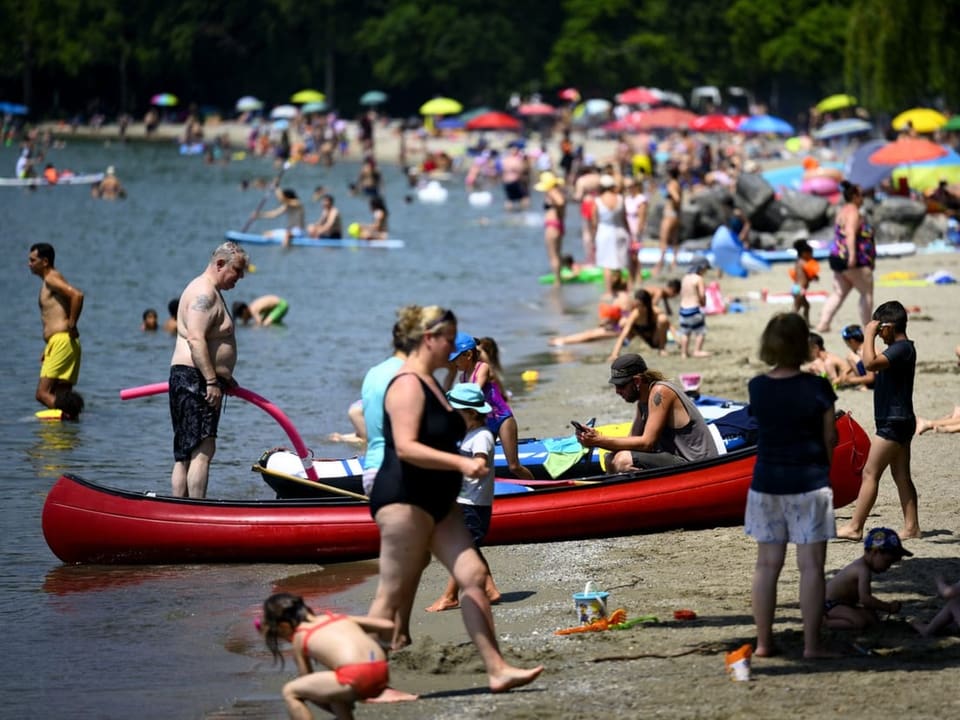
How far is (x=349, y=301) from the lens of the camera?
25844 millimetres

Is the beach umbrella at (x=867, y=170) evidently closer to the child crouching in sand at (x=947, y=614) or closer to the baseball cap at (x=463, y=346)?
the baseball cap at (x=463, y=346)

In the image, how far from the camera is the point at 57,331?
14.2 m

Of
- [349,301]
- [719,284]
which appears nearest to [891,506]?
[719,284]

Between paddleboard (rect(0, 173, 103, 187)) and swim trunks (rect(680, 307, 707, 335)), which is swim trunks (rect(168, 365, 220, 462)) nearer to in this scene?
swim trunks (rect(680, 307, 707, 335))

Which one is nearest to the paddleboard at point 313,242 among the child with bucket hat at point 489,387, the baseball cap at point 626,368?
the child with bucket hat at point 489,387

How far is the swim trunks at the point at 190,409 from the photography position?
980 centimetres

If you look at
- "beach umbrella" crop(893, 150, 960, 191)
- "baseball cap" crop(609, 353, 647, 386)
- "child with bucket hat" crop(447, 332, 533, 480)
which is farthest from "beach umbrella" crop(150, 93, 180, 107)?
"baseball cap" crop(609, 353, 647, 386)

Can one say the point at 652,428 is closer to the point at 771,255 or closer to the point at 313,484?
the point at 313,484

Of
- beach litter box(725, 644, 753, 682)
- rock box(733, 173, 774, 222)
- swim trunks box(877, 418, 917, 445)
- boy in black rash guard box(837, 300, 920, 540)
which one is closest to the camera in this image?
beach litter box(725, 644, 753, 682)

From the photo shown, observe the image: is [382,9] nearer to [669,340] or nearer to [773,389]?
[669,340]

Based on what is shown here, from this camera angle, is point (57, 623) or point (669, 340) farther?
point (669, 340)

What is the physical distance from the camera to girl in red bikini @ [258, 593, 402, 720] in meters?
6.09

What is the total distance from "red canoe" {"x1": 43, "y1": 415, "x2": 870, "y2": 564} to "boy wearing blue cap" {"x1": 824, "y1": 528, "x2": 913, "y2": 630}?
7.59 feet

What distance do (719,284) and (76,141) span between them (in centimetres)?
5872
